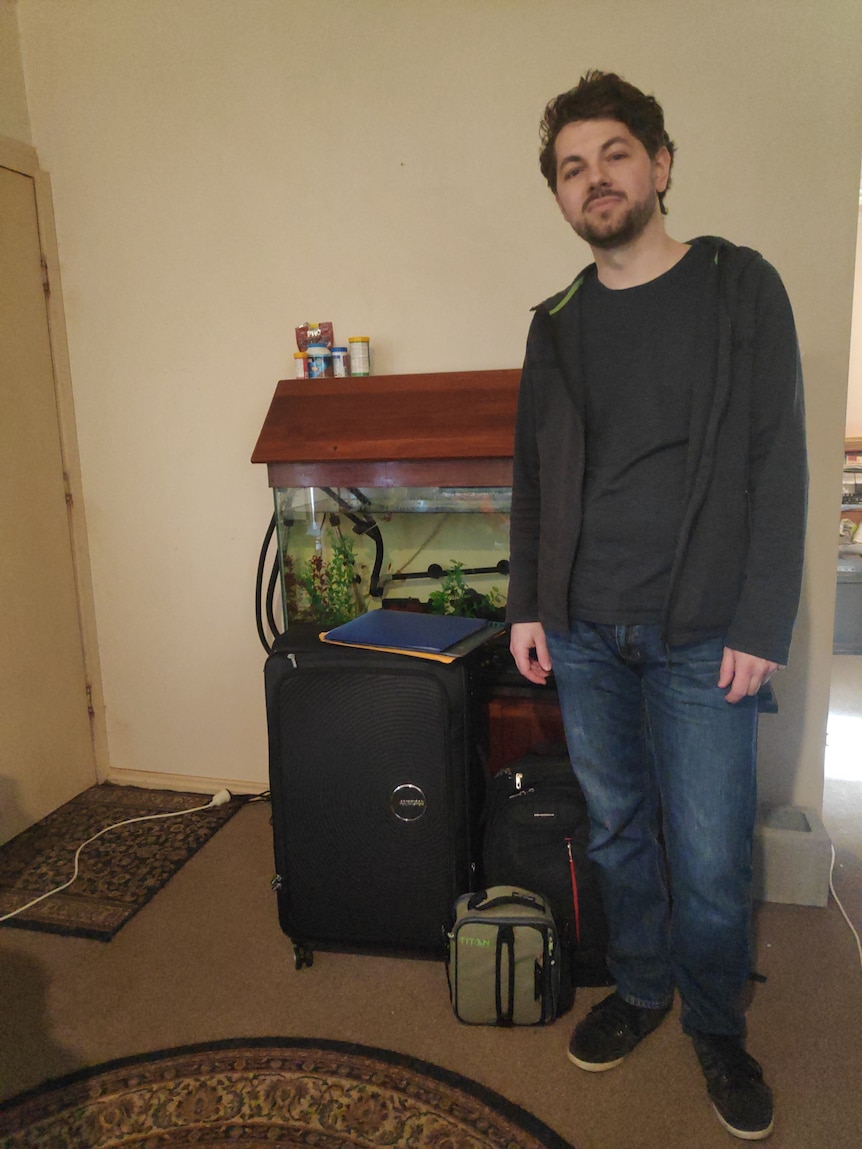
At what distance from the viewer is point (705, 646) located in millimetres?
1180

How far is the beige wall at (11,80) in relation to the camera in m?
2.22

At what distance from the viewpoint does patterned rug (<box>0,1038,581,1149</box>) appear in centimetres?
126

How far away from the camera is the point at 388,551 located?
2111 mm

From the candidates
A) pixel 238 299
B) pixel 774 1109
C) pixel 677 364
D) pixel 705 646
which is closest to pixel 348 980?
pixel 774 1109

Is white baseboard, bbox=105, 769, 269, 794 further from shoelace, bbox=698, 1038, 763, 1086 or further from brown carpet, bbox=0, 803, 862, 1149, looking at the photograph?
shoelace, bbox=698, 1038, 763, 1086

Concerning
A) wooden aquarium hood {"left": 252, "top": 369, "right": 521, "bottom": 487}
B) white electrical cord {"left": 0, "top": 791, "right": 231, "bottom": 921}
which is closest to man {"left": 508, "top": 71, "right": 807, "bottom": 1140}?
wooden aquarium hood {"left": 252, "top": 369, "right": 521, "bottom": 487}

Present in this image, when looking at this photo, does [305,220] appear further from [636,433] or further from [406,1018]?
[406,1018]

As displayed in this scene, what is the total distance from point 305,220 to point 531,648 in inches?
57.9

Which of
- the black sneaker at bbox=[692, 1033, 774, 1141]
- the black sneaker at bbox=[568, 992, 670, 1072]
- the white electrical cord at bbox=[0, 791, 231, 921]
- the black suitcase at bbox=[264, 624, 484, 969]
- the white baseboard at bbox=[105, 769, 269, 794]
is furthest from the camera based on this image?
the white baseboard at bbox=[105, 769, 269, 794]

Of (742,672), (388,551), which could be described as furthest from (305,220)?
(742,672)

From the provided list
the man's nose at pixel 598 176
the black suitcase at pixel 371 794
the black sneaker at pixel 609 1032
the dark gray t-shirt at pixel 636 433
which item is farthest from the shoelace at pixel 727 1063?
the man's nose at pixel 598 176

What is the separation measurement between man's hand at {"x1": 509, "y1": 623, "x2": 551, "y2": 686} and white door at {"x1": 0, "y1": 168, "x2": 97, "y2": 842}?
1656mm

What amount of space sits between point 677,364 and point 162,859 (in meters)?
1.87

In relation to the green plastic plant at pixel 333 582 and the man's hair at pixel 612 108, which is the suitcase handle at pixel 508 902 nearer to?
the green plastic plant at pixel 333 582
